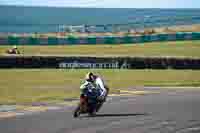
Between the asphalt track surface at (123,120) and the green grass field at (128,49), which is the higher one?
the green grass field at (128,49)

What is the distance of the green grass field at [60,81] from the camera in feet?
101

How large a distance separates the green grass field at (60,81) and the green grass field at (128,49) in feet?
48.0

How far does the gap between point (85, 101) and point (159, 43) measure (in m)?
52.2

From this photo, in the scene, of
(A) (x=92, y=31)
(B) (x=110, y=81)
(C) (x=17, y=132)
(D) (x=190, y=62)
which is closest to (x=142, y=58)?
(D) (x=190, y=62)

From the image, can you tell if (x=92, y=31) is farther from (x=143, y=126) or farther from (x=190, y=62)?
(x=143, y=126)

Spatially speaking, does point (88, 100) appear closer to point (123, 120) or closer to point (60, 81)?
point (123, 120)

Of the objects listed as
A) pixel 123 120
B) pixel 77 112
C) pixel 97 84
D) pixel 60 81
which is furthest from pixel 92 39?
pixel 123 120

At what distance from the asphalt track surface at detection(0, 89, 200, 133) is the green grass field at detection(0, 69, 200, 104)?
537 cm

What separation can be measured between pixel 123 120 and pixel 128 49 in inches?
1804

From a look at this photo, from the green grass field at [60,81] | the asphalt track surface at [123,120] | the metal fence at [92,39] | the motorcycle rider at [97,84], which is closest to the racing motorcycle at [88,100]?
the motorcycle rider at [97,84]

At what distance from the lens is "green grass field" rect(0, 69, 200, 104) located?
30.9 m

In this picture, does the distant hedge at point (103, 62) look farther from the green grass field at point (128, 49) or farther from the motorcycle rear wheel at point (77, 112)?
the motorcycle rear wheel at point (77, 112)

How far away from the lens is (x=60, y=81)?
39406 millimetres

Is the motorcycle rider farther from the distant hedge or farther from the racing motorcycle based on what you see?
the distant hedge
